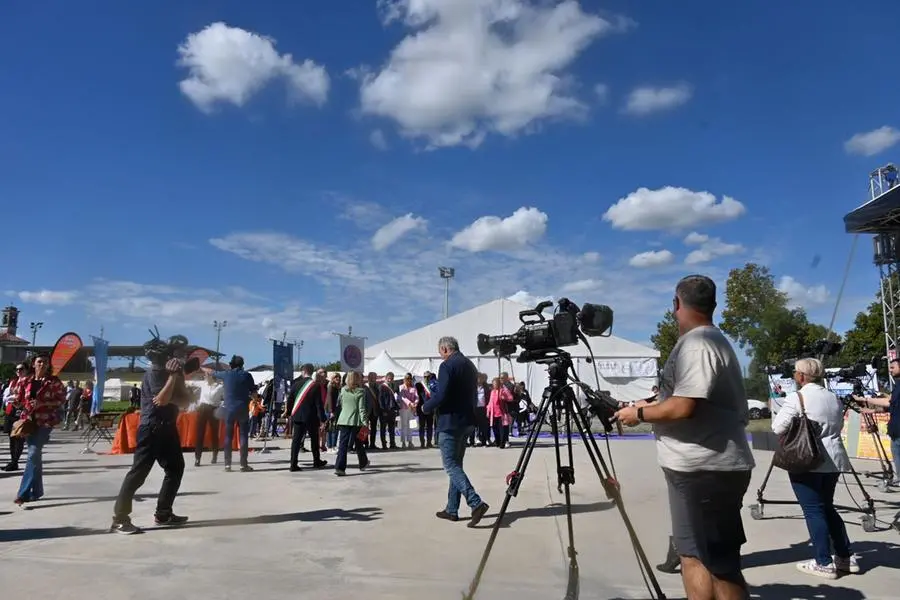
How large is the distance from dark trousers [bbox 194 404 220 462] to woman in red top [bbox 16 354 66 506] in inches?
157

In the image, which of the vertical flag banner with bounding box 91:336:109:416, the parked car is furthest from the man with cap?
the parked car

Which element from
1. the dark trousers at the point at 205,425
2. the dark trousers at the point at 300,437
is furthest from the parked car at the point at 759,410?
the dark trousers at the point at 205,425

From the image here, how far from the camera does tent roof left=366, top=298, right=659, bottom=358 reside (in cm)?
2577

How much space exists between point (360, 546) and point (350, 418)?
4.77 meters

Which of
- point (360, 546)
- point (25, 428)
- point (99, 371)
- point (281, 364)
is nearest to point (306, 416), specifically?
point (25, 428)

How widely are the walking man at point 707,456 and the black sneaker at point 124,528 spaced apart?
4.88 meters

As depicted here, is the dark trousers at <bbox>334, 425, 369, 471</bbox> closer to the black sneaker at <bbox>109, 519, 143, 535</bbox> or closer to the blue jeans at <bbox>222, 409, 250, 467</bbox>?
Result: the blue jeans at <bbox>222, 409, 250, 467</bbox>

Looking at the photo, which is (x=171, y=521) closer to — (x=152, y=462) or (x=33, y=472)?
(x=152, y=462)

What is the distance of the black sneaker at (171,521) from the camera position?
6.00m

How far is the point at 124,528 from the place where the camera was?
569 cm

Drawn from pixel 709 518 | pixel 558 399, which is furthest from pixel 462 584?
pixel 709 518

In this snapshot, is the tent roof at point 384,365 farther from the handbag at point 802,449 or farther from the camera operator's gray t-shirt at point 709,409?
the camera operator's gray t-shirt at point 709,409

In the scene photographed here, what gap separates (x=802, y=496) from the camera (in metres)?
4.67

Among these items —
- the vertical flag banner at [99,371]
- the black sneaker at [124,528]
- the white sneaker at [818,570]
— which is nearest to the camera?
the white sneaker at [818,570]
